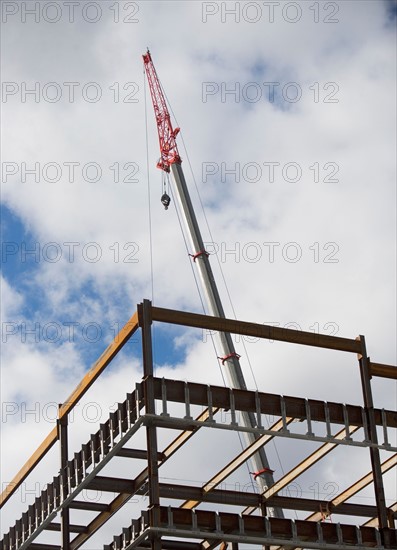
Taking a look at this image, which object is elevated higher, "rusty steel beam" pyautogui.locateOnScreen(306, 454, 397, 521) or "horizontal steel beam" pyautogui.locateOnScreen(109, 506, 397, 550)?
"rusty steel beam" pyautogui.locateOnScreen(306, 454, 397, 521)

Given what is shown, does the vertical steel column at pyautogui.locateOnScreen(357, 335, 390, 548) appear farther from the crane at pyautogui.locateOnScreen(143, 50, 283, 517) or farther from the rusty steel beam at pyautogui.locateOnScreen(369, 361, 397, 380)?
the crane at pyautogui.locateOnScreen(143, 50, 283, 517)

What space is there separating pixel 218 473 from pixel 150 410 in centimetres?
707

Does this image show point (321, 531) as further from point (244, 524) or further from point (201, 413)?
point (201, 413)

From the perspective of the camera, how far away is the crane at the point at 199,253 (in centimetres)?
6538

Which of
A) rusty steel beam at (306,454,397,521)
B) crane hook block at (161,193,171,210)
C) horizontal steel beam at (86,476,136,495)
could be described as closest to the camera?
horizontal steel beam at (86,476,136,495)

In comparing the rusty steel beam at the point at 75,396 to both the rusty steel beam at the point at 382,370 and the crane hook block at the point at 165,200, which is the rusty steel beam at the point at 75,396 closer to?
the rusty steel beam at the point at 382,370

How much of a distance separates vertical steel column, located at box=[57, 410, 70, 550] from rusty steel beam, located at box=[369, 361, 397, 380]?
42.3ft

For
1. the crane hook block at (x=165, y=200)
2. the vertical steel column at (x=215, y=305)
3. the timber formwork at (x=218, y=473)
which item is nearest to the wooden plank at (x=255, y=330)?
the timber formwork at (x=218, y=473)

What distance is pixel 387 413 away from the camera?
162 feet

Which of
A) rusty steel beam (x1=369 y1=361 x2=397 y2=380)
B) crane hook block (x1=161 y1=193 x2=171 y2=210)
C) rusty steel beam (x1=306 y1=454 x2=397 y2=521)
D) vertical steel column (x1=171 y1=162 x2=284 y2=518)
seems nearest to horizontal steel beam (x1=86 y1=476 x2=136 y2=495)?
rusty steel beam (x1=306 y1=454 x2=397 y2=521)

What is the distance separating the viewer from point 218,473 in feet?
164

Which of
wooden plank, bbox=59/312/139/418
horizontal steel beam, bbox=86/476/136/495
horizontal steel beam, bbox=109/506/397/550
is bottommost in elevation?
horizontal steel beam, bbox=109/506/397/550

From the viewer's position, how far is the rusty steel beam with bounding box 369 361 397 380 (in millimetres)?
50031

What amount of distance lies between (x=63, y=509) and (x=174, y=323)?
9.95 meters
